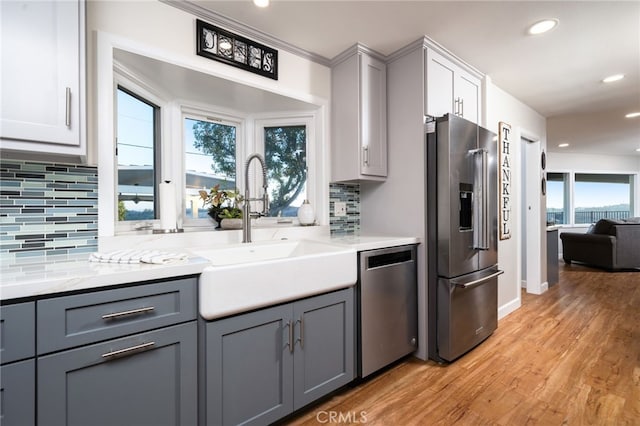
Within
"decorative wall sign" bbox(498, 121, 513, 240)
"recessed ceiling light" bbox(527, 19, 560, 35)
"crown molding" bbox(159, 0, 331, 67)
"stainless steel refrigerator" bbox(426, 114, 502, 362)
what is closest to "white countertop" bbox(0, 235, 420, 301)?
"crown molding" bbox(159, 0, 331, 67)

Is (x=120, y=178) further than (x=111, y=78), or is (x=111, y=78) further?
(x=120, y=178)

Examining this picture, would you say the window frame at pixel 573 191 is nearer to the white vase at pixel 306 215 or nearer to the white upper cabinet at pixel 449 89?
the white upper cabinet at pixel 449 89

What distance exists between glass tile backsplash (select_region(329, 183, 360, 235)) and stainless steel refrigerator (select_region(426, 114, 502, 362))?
2.31ft

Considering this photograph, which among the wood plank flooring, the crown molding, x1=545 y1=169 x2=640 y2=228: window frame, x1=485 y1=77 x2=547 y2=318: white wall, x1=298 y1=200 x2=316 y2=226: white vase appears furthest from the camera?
x1=545 y1=169 x2=640 y2=228: window frame

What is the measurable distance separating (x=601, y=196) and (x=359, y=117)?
9.24 metres

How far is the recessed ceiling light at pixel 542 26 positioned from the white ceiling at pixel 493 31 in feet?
0.15

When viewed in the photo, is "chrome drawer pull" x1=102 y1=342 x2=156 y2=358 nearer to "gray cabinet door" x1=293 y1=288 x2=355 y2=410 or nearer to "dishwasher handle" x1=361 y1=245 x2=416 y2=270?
"gray cabinet door" x1=293 y1=288 x2=355 y2=410

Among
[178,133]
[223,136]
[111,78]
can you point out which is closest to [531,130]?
[223,136]

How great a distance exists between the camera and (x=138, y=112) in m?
1.88

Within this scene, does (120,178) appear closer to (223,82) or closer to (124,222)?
(124,222)

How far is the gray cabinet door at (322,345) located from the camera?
152 cm

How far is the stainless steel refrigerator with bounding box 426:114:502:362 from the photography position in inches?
81.7

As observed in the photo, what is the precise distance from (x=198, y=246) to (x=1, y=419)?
102 centimetres

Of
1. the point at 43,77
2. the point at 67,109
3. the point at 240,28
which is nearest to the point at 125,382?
the point at 67,109
